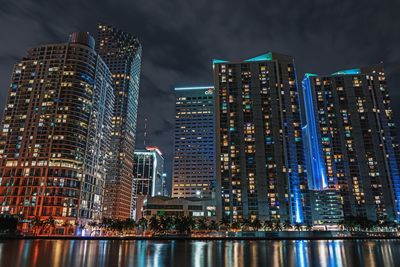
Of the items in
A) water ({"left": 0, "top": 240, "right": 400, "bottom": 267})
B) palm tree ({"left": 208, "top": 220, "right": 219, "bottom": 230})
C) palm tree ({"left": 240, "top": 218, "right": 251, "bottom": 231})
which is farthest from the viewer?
palm tree ({"left": 240, "top": 218, "right": 251, "bottom": 231})

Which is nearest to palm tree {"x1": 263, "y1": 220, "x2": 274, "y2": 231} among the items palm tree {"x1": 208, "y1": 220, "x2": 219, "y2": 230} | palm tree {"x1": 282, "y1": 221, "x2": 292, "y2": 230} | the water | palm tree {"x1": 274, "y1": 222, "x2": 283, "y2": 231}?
palm tree {"x1": 274, "y1": 222, "x2": 283, "y2": 231}

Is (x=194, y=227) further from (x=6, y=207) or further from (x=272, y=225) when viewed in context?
(x=6, y=207)

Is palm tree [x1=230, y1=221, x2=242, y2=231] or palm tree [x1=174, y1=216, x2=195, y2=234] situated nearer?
palm tree [x1=174, y1=216, x2=195, y2=234]

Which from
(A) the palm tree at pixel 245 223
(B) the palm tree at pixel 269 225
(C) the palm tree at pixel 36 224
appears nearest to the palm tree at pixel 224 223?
(A) the palm tree at pixel 245 223

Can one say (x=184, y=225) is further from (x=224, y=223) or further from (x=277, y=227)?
(x=277, y=227)

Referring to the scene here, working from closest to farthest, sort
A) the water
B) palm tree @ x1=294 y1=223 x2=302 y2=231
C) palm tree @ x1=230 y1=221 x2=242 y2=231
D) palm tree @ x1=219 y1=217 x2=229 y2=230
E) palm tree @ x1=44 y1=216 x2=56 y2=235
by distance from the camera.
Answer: the water < palm tree @ x1=44 y1=216 x2=56 y2=235 < palm tree @ x1=230 y1=221 x2=242 y2=231 < palm tree @ x1=219 y1=217 x2=229 y2=230 < palm tree @ x1=294 y1=223 x2=302 y2=231

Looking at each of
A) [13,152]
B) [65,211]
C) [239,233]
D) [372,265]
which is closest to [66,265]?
[372,265]

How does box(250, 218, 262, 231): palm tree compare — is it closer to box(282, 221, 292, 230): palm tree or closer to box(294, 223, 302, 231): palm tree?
box(282, 221, 292, 230): palm tree

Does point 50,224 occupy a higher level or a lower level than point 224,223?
lower

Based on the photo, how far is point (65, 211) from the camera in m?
189

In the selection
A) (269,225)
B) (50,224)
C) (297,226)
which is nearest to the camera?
(50,224)

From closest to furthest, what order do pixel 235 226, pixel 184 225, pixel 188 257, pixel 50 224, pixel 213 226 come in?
pixel 188 257 < pixel 50 224 < pixel 184 225 < pixel 235 226 < pixel 213 226

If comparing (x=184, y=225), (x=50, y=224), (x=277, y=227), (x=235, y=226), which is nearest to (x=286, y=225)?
(x=277, y=227)

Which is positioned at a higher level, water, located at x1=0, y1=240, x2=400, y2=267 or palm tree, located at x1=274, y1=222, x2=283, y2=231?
palm tree, located at x1=274, y1=222, x2=283, y2=231
